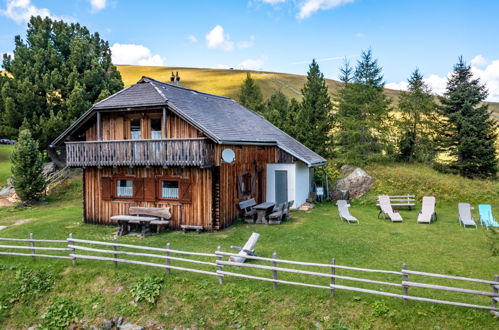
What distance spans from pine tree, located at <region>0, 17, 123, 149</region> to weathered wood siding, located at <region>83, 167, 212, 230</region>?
14600 millimetres

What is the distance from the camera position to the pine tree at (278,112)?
31986 millimetres

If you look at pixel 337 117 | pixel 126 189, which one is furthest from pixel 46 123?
pixel 337 117

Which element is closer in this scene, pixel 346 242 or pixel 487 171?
pixel 346 242

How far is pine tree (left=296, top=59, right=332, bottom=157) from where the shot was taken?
95.6 ft

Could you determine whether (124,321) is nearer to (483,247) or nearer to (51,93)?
(483,247)

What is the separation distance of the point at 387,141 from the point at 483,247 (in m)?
16.4

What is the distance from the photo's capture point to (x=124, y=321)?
369 inches

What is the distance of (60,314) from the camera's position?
996 centimetres

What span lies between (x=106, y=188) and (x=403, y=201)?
1788 centimetres

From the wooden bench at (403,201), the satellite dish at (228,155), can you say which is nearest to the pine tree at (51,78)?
the satellite dish at (228,155)

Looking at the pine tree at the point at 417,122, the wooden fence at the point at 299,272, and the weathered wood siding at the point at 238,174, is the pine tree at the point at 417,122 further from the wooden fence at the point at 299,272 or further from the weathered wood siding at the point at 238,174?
the wooden fence at the point at 299,272

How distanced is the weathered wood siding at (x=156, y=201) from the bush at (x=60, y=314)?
21.1ft

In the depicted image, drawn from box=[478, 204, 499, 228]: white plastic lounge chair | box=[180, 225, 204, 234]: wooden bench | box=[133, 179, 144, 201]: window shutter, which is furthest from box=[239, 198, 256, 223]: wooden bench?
box=[478, 204, 499, 228]: white plastic lounge chair

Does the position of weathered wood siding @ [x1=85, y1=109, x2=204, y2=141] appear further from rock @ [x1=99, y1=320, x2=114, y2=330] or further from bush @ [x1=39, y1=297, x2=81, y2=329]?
rock @ [x1=99, y1=320, x2=114, y2=330]
